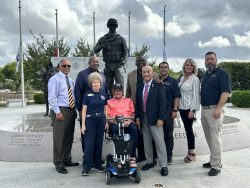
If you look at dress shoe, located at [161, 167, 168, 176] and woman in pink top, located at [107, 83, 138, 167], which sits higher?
woman in pink top, located at [107, 83, 138, 167]

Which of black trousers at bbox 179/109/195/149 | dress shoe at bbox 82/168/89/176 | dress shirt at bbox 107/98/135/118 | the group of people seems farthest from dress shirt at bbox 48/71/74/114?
black trousers at bbox 179/109/195/149

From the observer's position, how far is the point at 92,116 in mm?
5184

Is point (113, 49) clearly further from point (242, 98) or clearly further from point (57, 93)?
point (242, 98)

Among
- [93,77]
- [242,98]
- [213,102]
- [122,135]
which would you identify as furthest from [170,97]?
[242,98]

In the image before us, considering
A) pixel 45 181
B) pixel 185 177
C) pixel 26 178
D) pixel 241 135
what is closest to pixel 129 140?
pixel 185 177

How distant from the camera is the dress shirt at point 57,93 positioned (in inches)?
209

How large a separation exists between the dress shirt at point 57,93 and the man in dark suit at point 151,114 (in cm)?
123

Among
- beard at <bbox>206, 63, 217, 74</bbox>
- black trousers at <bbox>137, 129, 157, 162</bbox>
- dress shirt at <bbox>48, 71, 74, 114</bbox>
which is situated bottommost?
black trousers at <bbox>137, 129, 157, 162</bbox>

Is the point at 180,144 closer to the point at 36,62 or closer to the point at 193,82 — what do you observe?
the point at 193,82

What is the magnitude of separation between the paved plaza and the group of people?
0.17m

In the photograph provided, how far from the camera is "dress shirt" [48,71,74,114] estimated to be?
5.31m

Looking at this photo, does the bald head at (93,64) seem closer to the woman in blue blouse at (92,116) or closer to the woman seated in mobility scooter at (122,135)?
the woman in blue blouse at (92,116)

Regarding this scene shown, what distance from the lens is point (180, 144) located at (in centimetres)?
662

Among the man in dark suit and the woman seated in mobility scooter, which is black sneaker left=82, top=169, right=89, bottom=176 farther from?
the man in dark suit
